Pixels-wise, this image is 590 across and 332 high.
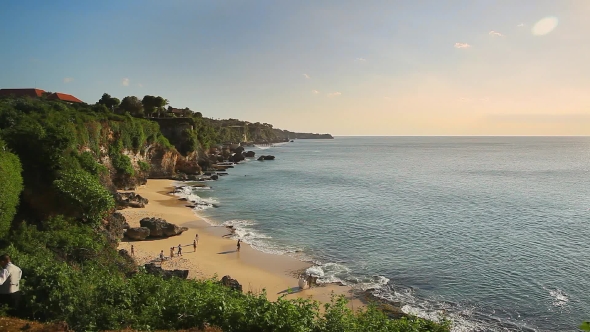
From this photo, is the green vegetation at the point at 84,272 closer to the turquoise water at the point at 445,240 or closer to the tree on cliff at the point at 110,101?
the turquoise water at the point at 445,240

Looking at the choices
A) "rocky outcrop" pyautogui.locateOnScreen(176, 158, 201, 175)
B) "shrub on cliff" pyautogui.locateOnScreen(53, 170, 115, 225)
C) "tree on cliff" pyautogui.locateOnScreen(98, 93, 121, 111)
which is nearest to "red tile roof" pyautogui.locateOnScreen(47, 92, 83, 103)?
"tree on cliff" pyautogui.locateOnScreen(98, 93, 121, 111)

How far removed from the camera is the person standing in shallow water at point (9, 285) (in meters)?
11.2

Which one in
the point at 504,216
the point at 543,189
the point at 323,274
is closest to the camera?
the point at 323,274

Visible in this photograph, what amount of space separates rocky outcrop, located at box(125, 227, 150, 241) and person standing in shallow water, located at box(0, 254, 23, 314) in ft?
70.2

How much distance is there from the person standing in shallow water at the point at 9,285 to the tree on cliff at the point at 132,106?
247ft

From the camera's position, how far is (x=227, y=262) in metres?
28.7

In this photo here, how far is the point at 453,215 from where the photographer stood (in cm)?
4553

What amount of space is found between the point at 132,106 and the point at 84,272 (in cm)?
7214

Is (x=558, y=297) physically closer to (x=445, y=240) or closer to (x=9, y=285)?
(x=445, y=240)

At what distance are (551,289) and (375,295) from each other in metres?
12.0

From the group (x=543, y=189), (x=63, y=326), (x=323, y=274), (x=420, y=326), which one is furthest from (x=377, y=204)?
(x=63, y=326)

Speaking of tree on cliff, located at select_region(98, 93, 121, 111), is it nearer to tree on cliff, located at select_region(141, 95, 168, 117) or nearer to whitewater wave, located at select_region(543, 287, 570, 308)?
tree on cliff, located at select_region(141, 95, 168, 117)

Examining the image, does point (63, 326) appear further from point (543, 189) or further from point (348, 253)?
point (543, 189)

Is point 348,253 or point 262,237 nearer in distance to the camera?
point 348,253
